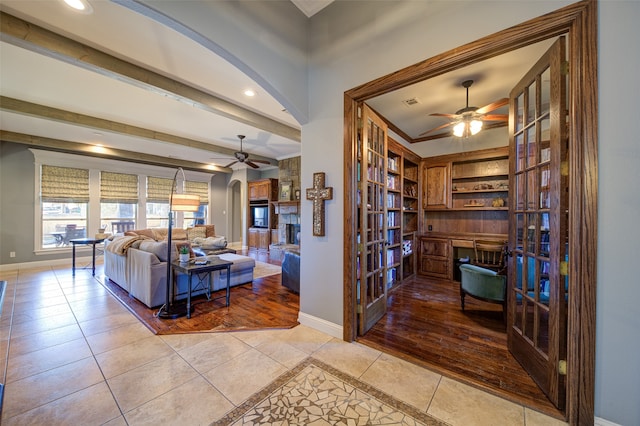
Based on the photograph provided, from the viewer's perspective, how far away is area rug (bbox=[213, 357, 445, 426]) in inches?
58.7

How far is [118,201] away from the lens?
7078 millimetres

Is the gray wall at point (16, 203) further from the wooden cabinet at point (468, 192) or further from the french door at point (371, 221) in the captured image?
the wooden cabinet at point (468, 192)

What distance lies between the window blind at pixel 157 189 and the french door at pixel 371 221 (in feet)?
25.6

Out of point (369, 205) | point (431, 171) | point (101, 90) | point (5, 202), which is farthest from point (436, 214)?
point (5, 202)

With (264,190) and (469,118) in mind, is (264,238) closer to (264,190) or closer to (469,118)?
(264,190)

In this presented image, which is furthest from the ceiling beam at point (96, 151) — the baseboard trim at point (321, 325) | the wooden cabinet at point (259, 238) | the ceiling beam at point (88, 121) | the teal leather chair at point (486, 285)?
the teal leather chair at point (486, 285)

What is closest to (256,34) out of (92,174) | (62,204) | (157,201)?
(92,174)

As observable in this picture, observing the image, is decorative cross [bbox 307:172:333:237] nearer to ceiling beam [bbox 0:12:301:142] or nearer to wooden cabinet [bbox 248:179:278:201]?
ceiling beam [bbox 0:12:301:142]

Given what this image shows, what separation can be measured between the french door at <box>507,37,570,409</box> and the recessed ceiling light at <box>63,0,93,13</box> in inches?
147

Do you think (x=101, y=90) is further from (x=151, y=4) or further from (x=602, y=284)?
(x=602, y=284)

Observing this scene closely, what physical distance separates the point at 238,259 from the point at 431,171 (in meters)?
4.27

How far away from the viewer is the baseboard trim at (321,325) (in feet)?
8.13

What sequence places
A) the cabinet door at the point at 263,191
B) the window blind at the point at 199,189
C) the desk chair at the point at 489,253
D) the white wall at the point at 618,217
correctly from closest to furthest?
1. the white wall at the point at 618,217
2. the desk chair at the point at 489,253
3. the cabinet door at the point at 263,191
4. the window blind at the point at 199,189

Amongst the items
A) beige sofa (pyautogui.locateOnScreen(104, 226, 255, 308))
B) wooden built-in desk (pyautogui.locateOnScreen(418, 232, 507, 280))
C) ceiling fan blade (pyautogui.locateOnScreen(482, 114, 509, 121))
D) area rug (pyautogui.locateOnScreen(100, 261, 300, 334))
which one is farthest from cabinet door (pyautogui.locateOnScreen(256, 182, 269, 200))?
ceiling fan blade (pyautogui.locateOnScreen(482, 114, 509, 121))
